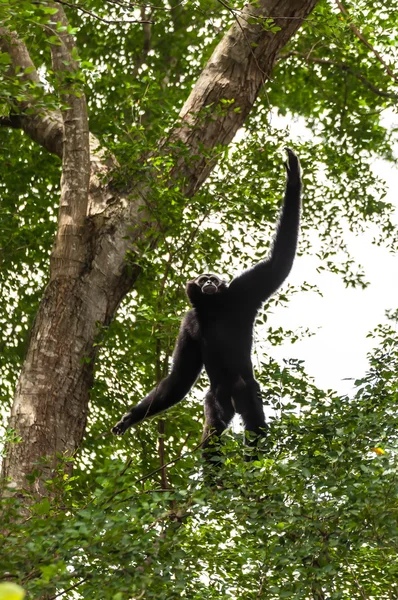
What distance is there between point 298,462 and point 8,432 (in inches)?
88.9

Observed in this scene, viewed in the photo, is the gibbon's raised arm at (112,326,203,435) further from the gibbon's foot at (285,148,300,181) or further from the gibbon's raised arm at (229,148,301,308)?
the gibbon's foot at (285,148,300,181)

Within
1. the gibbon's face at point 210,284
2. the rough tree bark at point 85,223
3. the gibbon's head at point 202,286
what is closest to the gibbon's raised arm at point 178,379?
the gibbon's head at point 202,286

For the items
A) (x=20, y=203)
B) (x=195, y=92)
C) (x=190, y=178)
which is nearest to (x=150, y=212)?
(x=190, y=178)

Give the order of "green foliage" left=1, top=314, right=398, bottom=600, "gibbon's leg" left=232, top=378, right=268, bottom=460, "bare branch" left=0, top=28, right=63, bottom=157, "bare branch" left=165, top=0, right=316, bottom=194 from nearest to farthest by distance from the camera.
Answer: "green foliage" left=1, top=314, right=398, bottom=600, "gibbon's leg" left=232, top=378, right=268, bottom=460, "bare branch" left=165, top=0, right=316, bottom=194, "bare branch" left=0, top=28, right=63, bottom=157

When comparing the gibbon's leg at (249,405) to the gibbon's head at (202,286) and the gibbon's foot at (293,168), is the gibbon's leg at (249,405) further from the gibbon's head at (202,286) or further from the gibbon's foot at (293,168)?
the gibbon's foot at (293,168)

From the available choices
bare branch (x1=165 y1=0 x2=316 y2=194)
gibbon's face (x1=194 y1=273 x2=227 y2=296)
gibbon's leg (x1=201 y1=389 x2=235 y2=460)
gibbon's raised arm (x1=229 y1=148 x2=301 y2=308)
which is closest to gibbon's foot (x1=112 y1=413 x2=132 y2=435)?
gibbon's leg (x1=201 y1=389 x2=235 y2=460)

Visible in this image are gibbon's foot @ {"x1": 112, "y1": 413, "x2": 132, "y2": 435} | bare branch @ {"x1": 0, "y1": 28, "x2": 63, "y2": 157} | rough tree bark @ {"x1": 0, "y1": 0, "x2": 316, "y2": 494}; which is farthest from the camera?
bare branch @ {"x1": 0, "y1": 28, "x2": 63, "y2": 157}

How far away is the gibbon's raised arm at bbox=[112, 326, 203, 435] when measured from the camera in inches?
259

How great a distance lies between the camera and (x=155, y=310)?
A: 270 inches

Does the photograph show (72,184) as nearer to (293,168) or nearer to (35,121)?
(35,121)

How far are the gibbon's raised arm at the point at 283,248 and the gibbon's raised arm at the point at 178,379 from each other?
0.63m

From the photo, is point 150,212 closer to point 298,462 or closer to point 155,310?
point 155,310

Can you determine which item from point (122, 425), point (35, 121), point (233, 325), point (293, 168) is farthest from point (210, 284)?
point (35, 121)

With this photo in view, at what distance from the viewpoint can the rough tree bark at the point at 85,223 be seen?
5.88 metres
